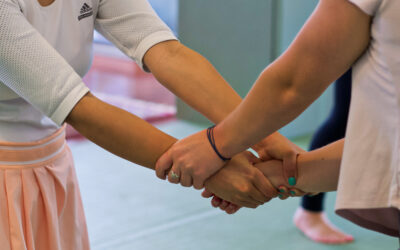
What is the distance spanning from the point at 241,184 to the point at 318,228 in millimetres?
1157

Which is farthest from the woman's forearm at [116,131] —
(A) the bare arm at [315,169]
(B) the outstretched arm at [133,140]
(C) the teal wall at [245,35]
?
(C) the teal wall at [245,35]

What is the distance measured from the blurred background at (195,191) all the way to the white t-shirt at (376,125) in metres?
1.62

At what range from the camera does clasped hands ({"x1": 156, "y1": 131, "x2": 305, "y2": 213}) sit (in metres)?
1.59

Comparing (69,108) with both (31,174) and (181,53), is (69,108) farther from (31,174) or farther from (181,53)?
(181,53)

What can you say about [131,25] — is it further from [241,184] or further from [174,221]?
[174,221]

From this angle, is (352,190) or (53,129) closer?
(352,190)

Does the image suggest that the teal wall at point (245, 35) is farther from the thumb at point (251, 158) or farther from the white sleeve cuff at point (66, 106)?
the white sleeve cuff at point (66, 106)

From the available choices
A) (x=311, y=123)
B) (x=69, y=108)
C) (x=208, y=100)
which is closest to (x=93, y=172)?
(x=311, y=123)

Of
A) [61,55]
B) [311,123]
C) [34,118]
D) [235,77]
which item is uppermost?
[61,55]

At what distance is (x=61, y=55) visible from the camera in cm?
144

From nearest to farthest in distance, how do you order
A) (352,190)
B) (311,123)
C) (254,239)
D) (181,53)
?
1. (352,190)
2. (181,53)
3. (254,239)
4. (311,123)

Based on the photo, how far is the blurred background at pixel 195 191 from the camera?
2727mm

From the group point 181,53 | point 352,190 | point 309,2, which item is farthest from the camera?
point 309,2

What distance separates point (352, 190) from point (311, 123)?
3220mm
